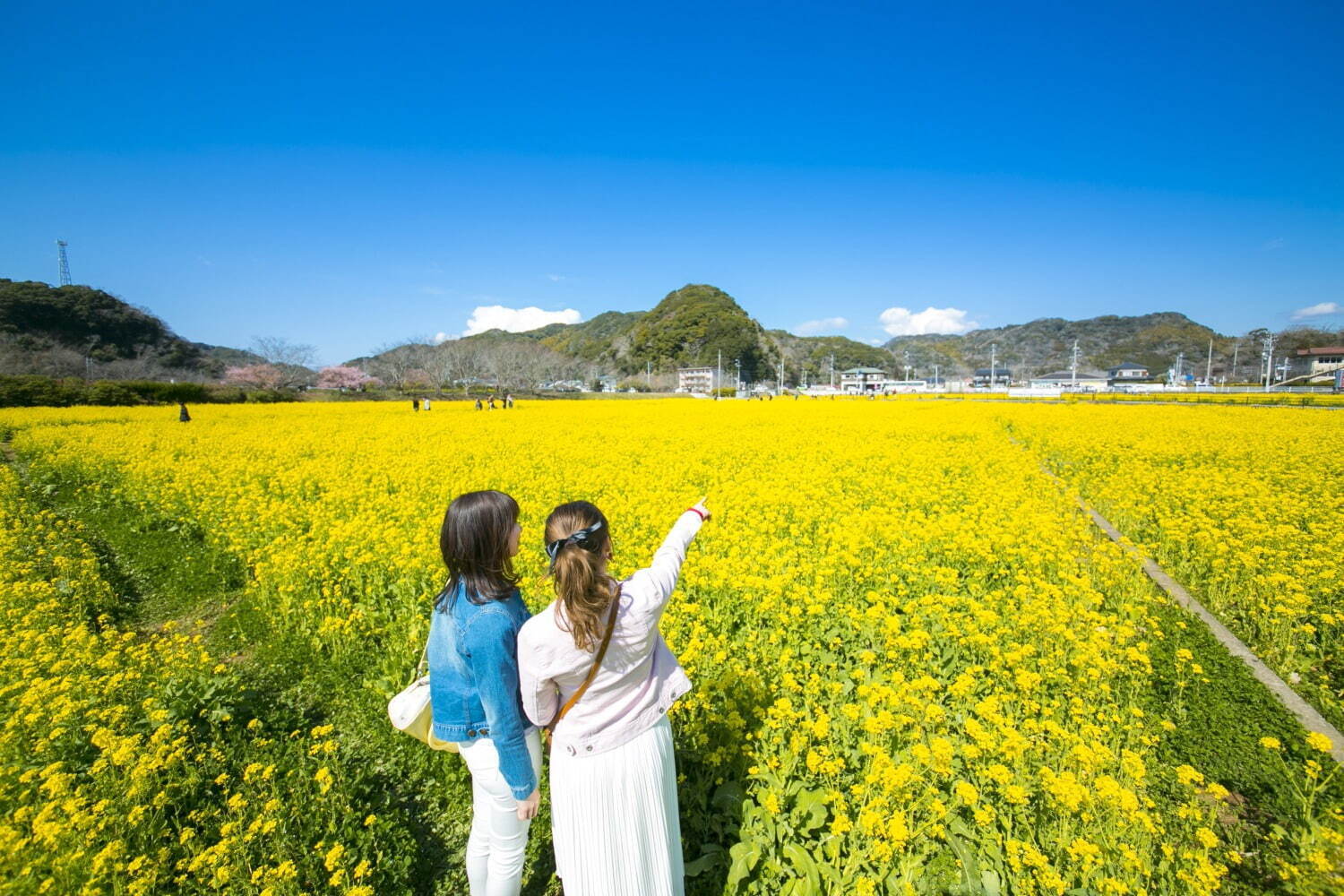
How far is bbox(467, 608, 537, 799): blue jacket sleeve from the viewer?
1919 millimetres

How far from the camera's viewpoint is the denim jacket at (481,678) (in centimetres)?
192

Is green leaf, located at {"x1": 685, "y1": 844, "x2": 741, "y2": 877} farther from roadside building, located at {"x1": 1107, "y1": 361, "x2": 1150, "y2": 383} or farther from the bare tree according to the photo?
roadside building, located at {"x1": 1107, "y1": 361, "x2": 1150, "y2": 383}

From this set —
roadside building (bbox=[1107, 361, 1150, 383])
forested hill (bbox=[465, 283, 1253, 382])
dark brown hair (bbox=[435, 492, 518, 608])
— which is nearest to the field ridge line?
dark brown hair (bbox=[435, 492, 518, 608])

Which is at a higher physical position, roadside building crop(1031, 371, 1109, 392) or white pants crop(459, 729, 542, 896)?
roadside building crop(1031, 371, 1109, 392)

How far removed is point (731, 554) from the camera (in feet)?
18.8

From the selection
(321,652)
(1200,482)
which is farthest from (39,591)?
(1200,482)

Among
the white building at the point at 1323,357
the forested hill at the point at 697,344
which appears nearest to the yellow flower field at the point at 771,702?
the forested hill at the point at 697,344

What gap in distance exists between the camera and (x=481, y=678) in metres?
1.95

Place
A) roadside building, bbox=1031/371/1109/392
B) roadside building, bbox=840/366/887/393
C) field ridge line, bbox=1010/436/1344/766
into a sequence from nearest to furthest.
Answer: field ridge line, bbox=1010/436/1344/766
roadside building, bbox=1031/371/1109/392
roadside building, bbox=840/366/887/393

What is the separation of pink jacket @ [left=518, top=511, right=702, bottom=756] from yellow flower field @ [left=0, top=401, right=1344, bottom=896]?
42.4 inches

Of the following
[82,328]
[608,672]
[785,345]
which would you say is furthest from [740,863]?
[785,345]

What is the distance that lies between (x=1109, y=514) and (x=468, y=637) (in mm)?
9504

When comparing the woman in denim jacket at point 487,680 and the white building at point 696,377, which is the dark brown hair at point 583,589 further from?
the white building at point 696,377

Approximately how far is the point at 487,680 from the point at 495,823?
2.33 ft
